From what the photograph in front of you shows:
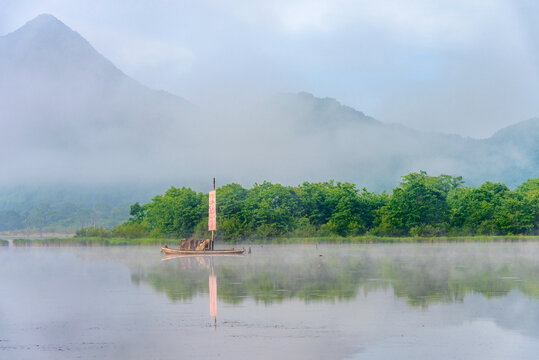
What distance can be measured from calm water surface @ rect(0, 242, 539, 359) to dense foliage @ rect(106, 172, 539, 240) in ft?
189

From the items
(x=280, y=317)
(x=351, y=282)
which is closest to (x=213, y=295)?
(x=280, y=317)

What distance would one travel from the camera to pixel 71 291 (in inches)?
1128

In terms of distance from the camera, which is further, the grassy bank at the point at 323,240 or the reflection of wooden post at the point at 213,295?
the grassy bank at the point at 323,240

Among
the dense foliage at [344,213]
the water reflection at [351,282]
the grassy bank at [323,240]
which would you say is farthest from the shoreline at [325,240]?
the water reflection at [351,282]

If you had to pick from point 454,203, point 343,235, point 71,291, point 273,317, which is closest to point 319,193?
point 343,235

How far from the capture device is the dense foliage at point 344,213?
90.2 metres

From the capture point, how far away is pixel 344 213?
9494cm

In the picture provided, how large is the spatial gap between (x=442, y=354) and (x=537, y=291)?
1204 centimetres

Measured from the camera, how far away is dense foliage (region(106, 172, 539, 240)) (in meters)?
90.2

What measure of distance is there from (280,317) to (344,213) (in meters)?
76.6

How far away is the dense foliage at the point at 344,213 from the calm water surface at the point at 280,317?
57.7 m

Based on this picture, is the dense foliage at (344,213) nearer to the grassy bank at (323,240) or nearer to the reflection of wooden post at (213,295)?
the grassy bank at (323,240)

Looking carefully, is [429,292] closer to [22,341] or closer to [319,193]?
[22,341]

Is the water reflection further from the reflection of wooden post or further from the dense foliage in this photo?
the dense foliage
